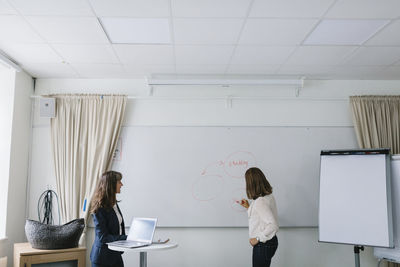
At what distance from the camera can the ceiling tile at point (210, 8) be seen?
271 centimetres

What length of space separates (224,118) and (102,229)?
6.79 ft

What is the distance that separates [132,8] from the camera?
2.83 m

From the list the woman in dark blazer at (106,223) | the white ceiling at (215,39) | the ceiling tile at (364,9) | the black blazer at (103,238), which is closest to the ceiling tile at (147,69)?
the white ceiling at (215,39)

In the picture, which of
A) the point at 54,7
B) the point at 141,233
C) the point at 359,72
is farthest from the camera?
the point at 359,72

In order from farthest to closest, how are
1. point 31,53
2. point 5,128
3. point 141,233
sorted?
1. point 5,128
2. point 31,53
3. point 141,233

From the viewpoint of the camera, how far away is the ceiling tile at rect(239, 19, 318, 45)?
9.93 ft

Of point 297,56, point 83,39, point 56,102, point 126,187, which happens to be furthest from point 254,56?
point 56,102

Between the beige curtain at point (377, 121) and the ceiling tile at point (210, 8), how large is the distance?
2339 mm

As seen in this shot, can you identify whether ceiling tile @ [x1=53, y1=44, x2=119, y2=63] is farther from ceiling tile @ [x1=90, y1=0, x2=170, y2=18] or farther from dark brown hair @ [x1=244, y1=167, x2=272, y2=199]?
dark brown hair @ [x1=244, y1=167, x2=272, y2=199]

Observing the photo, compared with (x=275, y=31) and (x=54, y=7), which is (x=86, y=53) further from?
(x=275, y=31)

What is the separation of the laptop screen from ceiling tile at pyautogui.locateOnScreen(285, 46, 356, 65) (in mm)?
2136

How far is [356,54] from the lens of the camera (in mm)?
3773

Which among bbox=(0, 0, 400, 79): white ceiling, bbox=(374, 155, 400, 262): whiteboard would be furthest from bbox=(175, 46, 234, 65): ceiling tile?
bbox=(374, 155, 400, 262): whiteboard

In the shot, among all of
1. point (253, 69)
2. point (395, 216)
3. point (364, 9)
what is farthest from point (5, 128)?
point (395, 216)
